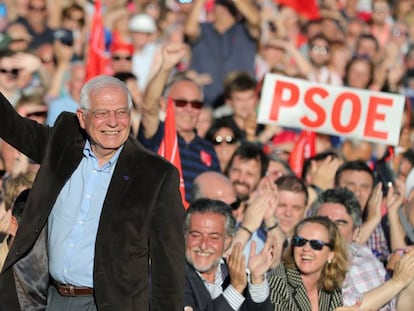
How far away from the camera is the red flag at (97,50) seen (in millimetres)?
12273

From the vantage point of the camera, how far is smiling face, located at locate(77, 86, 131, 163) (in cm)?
633

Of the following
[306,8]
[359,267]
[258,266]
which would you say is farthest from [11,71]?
[306,8]

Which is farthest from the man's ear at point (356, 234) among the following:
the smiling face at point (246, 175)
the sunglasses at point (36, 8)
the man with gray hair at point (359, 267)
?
the sunglasses at point (36, 8)

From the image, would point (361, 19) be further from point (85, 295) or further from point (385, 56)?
point (85, 295)

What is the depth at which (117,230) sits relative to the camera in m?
6.21

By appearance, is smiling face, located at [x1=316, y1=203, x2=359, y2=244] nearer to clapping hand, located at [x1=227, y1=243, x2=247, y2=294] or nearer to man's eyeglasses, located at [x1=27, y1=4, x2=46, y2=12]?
clapping hand, located at [x1=227, y1=243, x2=247, y2=294]

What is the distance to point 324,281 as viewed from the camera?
25.7ft

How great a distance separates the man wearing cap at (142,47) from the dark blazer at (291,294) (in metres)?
6.46

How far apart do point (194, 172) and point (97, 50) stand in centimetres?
299

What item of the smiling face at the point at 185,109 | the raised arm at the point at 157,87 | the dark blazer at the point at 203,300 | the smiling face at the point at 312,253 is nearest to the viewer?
the dark blazer at the point at 203,300

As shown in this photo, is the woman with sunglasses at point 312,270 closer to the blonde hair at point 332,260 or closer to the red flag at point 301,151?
the blonde hair at point 332,260

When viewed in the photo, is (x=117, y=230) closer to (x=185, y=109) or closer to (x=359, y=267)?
(x=359, y=267)

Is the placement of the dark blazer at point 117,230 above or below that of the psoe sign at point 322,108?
below

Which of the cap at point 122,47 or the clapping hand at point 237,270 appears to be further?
the cap at point 122,47
